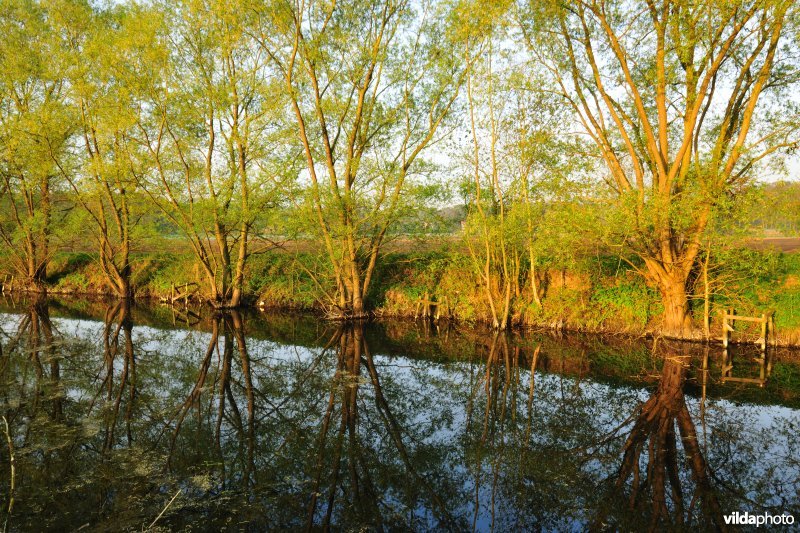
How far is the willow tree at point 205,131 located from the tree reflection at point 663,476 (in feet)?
57.9

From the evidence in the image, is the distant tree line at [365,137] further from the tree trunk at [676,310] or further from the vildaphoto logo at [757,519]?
the vildaphoto logo at [757,519]

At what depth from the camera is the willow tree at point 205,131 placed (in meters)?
22.6

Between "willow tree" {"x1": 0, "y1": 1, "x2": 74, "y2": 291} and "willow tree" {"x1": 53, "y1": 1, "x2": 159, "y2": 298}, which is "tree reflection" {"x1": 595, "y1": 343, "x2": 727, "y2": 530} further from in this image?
"willow tree" {"x1": 0, "y1": 1, "x2": 74, "y2": 291}

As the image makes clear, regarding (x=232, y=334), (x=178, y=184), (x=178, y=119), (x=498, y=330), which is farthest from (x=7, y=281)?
(x=498, y=330)

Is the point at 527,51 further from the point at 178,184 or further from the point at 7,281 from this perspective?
the point at 7,281

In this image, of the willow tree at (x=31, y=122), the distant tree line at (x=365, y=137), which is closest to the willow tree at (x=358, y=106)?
the distant tree line at (x=365, y=137)

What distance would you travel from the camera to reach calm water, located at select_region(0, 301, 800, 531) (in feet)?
20.9

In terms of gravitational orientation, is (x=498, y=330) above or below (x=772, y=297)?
below

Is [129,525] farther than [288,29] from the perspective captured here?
No

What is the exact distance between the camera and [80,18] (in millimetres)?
25344

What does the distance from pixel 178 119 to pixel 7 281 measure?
19596 mm

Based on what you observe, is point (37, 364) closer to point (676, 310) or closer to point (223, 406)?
point (223, 406)

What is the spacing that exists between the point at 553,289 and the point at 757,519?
45.9 ft

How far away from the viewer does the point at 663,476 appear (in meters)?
7.37
